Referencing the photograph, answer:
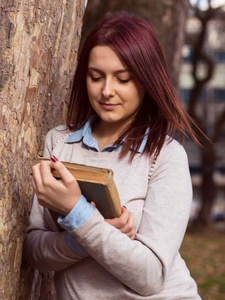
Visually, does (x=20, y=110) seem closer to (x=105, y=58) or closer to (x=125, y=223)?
(x=105, y=58)

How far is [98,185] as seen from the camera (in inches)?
69.4

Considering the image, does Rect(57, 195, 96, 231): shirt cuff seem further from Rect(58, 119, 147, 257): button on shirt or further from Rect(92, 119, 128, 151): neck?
Rect(92, 119, 128, 151): neck

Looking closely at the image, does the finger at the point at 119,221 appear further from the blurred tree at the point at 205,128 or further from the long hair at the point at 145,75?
the blurred tree at the point at 205,128

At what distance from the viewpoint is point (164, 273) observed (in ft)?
6.43

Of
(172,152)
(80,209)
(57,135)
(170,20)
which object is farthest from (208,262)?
(80,209)

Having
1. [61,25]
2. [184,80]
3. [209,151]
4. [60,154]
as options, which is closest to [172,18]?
[61,25]

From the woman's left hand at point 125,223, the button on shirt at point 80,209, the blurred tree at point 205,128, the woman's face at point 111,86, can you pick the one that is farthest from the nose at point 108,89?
the blurred tree at point 205,128

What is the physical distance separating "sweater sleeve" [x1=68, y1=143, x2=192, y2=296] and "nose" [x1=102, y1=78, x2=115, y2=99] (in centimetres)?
29

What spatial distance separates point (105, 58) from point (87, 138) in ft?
1.08

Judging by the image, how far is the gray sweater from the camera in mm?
1853

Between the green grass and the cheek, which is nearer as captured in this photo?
the cheek

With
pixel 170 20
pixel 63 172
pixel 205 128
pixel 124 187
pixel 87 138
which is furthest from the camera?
pixel 205 128

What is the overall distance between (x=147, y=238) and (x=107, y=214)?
164 mm

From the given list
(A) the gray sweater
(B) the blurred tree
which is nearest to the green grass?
(B) the blurred tree
